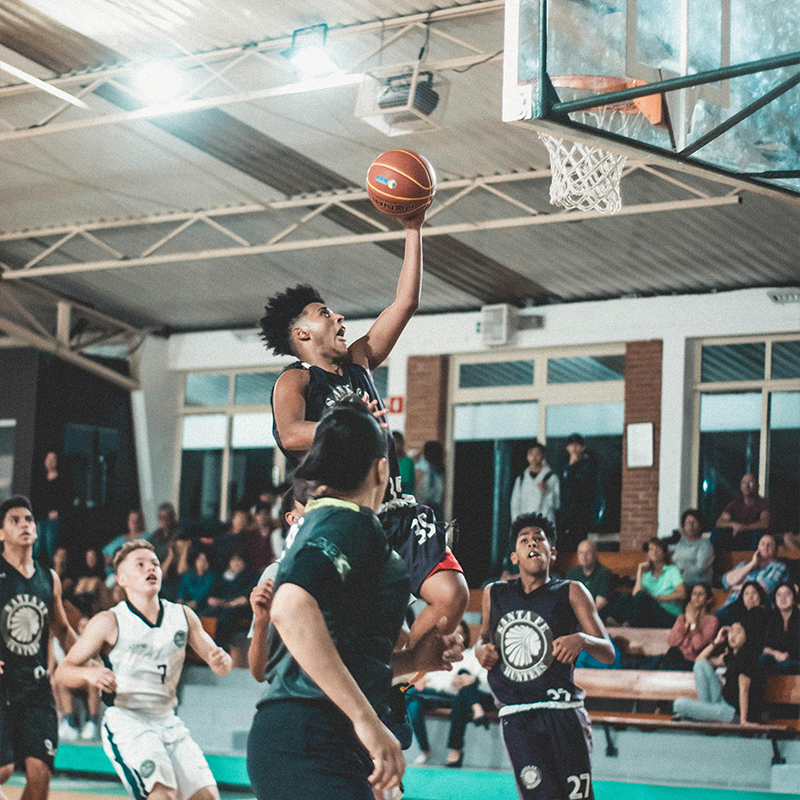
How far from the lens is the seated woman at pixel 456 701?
10.2m

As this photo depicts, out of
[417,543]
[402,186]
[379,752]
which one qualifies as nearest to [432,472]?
[402,186]

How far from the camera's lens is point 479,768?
1025 centimetres

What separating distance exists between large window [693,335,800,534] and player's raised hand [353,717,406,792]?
38.5ft

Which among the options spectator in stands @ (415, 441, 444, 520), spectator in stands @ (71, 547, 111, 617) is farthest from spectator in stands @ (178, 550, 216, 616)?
spectator in stands @ (415, 441, 444, 520)

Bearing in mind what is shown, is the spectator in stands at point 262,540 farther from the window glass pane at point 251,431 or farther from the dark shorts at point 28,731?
the dark shorts at point 28,731

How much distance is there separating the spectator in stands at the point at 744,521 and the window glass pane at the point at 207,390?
318 inches

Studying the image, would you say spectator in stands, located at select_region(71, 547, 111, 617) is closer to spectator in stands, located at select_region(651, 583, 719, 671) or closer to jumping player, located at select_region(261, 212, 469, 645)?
spectator in stands, located at select_region(651, 583, 719, 671)

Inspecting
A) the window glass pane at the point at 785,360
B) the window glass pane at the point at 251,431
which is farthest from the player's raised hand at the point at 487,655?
the window glass pane at the point at 251,431

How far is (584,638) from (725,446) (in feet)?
30.4

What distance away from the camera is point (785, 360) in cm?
1414

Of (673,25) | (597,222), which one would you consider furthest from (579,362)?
(673,25)

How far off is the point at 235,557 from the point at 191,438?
16.7 feet

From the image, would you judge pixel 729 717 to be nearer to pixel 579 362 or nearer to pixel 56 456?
pixel 579 362

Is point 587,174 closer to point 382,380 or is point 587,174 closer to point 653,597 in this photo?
point 653,597
